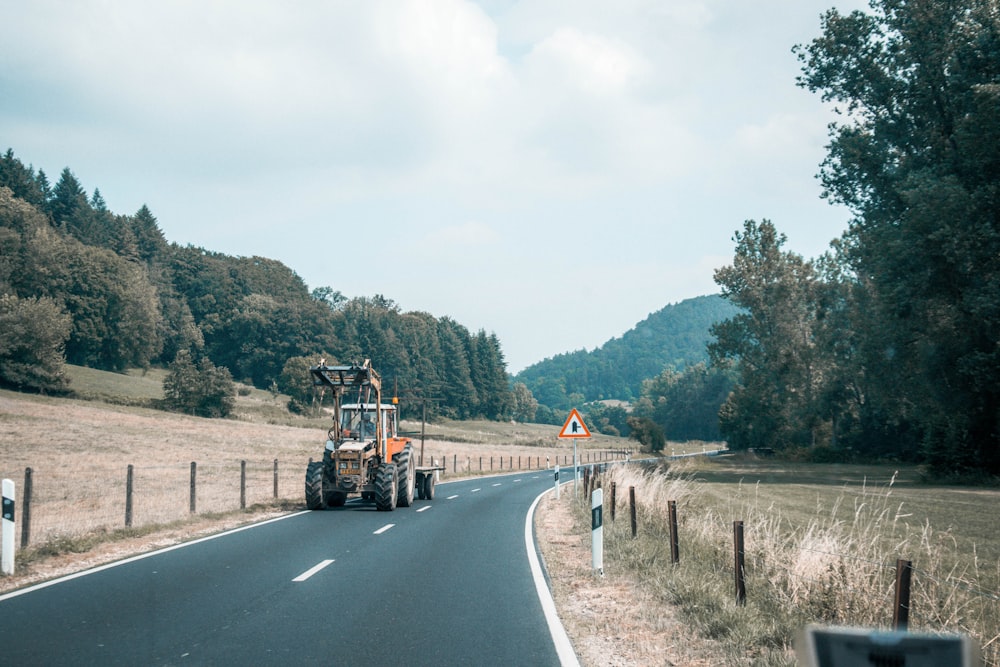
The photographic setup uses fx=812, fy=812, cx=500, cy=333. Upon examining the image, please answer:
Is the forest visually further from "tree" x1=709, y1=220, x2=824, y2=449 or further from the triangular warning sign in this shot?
the triangular warning sign

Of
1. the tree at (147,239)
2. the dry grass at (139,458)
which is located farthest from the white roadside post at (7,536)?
the tree at (147,239)

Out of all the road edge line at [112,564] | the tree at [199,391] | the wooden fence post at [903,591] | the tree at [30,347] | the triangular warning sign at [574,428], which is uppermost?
the tree at [30,347]

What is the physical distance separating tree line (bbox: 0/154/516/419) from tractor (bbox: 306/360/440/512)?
39.8 meters

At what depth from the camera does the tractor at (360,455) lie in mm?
22125

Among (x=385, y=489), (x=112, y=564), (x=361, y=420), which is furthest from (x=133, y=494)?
(x=112, y=564)

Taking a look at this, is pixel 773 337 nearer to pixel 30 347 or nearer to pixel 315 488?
pixel 315 488

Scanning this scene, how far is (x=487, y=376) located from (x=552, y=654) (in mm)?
162920

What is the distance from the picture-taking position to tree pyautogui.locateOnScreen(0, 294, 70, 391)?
72750mm

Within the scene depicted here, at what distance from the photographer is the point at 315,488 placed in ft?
72.1

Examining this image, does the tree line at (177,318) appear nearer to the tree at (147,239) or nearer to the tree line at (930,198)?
the tree at (147,239)

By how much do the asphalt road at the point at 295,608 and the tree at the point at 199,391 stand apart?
6745cm

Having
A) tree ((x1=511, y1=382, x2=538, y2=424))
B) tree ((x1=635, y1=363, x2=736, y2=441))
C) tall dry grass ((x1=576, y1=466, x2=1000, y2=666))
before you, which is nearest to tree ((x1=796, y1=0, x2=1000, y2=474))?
tall dry grass ((x1=576, y1=466, x2=1000, y2=666))

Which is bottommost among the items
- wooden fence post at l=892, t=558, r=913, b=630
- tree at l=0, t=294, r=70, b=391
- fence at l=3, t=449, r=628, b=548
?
fence at l=3, t=449, r=628, b=548

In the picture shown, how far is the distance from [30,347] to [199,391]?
49.7ft
